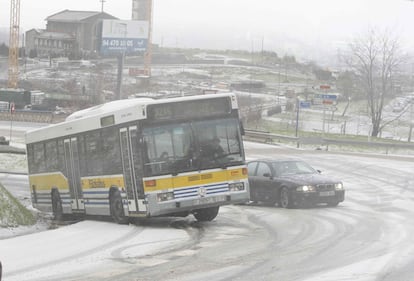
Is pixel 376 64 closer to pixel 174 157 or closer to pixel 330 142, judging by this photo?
pixel 330 142

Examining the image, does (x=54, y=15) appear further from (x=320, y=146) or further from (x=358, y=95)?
(x=320, y=146)

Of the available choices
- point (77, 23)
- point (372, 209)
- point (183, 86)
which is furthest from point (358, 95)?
point (372, 209)

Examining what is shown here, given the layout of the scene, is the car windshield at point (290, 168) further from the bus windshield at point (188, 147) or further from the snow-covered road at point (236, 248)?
the bus windshield at point (188, 147)

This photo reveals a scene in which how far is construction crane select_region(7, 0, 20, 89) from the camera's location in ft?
361

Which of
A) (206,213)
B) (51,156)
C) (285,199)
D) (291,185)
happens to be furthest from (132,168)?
(51,156)

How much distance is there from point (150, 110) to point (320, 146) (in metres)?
37.7

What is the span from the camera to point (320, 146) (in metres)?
53.3

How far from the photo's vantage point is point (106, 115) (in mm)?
18500

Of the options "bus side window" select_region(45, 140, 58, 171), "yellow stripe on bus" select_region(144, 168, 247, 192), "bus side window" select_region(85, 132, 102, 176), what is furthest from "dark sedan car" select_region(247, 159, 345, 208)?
"bus side window" select_region(45, 140, 58, 171)

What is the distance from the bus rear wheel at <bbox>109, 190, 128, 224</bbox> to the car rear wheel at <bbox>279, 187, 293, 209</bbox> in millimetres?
5553

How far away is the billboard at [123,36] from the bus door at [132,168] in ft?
274

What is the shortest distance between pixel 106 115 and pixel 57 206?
575 centimetres

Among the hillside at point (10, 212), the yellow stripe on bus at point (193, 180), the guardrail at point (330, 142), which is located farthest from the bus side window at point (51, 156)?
the guardrail at point (330, 142)

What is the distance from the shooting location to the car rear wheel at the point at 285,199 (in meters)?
21.6
